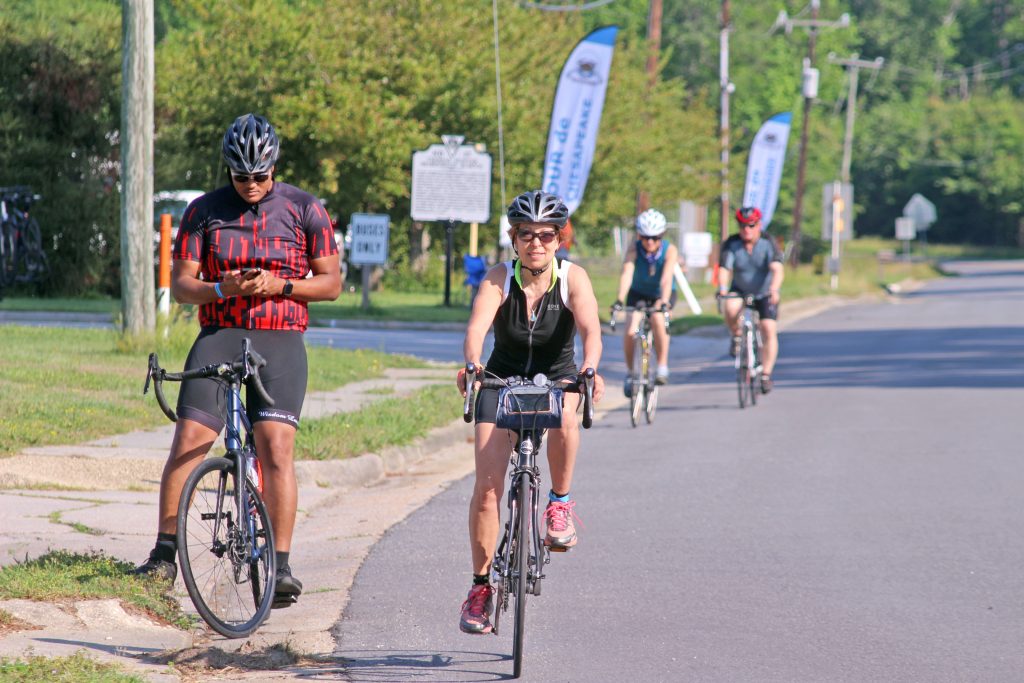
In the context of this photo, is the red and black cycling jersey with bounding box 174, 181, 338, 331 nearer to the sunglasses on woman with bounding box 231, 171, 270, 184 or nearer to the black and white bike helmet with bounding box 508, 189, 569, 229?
the sunglasses on woman with bounding box 231, 171, 270, 184

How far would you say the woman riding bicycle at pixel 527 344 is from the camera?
624 cm

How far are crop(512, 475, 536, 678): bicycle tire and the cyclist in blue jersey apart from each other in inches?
323

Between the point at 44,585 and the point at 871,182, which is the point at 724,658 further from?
the point at 871,182

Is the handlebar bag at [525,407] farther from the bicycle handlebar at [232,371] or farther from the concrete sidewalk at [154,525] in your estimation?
the concrete sidewalk at [154,525]

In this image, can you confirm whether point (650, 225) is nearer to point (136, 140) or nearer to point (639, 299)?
point (639, 299)

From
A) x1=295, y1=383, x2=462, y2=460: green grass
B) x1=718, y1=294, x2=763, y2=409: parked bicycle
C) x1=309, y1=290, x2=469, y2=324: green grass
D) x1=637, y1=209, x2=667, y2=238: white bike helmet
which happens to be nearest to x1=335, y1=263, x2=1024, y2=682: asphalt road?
x1=718, y1=294, x2=763, y2=409: parked bicycle

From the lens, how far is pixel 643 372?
14273mm

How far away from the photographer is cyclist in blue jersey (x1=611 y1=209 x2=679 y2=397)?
46.9ft

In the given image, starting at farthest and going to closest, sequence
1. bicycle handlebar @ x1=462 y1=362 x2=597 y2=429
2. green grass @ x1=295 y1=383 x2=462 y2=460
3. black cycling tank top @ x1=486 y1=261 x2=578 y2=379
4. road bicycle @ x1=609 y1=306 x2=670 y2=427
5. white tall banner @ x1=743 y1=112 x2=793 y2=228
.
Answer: white tall banner @ x1=743 y1=112 x2=793 y2=228 → road bicycle @ x1=609 y1=306 x2=670 y2=427 → green grass @ x1=295 y1=383 x2=462 y2=460 → black cycling tank top @ x1=486 y1=261 x2=578 y2=379 → bicycle handlebar @ x1=462 y1=362 x2=597 y2=429

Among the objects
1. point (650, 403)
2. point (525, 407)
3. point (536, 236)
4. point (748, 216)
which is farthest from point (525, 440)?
point (748, 216)

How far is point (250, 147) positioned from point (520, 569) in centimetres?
197

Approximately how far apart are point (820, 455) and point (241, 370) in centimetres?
686

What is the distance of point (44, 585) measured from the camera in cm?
668

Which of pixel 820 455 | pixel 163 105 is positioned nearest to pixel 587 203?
pixel 163 105
